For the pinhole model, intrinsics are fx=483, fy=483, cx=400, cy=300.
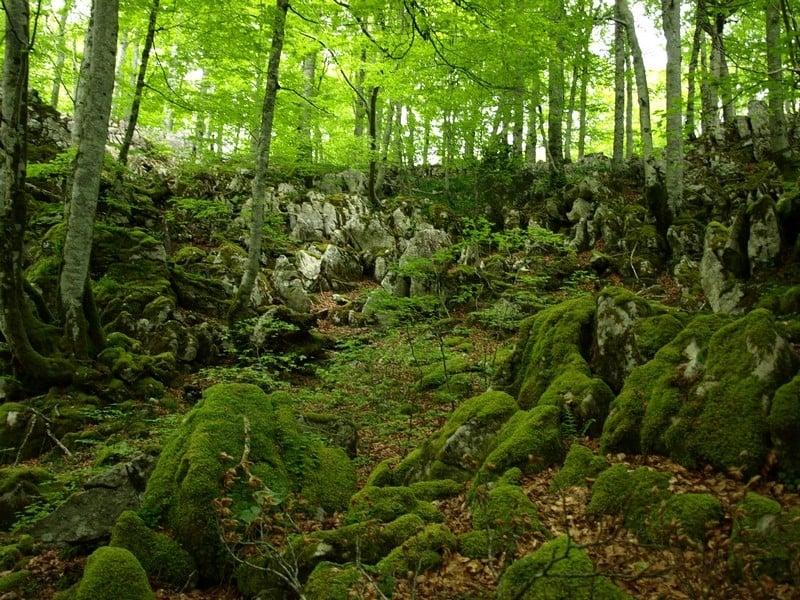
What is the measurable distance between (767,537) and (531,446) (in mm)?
Answer: 2244

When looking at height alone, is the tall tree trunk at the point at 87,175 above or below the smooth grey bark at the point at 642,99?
below

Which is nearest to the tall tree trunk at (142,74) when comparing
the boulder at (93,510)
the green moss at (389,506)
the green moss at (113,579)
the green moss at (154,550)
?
the boulder at (93,510)

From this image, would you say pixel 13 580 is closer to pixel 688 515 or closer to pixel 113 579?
pixel 113 579

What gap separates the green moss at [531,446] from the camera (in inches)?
197

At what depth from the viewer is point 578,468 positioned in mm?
4578

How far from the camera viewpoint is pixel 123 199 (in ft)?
44.8

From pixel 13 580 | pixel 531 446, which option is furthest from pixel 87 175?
pixel 531 446

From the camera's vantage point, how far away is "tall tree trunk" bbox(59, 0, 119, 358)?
801 cm

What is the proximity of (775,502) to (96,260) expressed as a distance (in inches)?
505

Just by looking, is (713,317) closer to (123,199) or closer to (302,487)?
(302,487)

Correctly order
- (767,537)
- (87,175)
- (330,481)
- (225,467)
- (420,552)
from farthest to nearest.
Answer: (87,175) → (330,481) → (225,467) → (420,552) → (767,537)

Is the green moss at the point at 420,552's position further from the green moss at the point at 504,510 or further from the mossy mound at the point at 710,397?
the mossy mound at the point at 710,397

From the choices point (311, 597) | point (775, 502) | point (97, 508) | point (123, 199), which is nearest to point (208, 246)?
point (123, 199)

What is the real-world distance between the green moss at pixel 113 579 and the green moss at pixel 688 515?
377 centimetres
